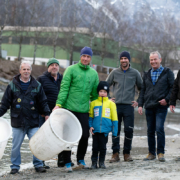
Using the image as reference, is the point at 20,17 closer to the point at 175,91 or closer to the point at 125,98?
the point at 125,98

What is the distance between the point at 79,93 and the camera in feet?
16.0

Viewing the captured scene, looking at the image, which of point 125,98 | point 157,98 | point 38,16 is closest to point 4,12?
point 38,16

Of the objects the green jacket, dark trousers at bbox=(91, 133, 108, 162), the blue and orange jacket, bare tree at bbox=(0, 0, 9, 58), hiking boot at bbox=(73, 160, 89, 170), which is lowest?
hiking boot at bbox=(73, 160, 89, 170)

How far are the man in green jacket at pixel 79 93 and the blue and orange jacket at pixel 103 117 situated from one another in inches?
4.2

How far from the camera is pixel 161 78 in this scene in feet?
18.1

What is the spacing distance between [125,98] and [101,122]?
1015 mm

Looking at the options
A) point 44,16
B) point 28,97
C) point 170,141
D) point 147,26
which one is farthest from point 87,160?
point 147,26

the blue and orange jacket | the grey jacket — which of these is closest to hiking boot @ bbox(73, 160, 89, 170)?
the blue and orange jacket

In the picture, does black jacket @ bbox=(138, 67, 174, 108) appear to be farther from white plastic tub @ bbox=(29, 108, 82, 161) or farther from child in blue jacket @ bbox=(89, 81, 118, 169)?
white plastic tub @ bbox=(29, 108, 82, 161)

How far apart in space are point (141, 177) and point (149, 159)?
1734 mm

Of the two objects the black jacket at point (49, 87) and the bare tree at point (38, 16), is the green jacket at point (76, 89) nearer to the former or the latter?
the black jacket at point (49, 87)

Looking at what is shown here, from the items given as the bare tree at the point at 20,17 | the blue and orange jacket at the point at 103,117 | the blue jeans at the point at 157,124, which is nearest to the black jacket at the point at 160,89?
the blue jeans at the point at 157,124

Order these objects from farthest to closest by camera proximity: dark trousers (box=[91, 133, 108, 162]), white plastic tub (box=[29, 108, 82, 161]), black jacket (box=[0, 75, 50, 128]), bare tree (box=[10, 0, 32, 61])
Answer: bare tree (box=[10, 0, 32, 61]) → dark trousers (box=[91, 133, 108, 162]) → black jacket (box=[0, 75, 50, 128]) → white plastic tub (box=[29, 108, 82, 161])

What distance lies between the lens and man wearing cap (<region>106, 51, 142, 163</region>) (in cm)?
556
